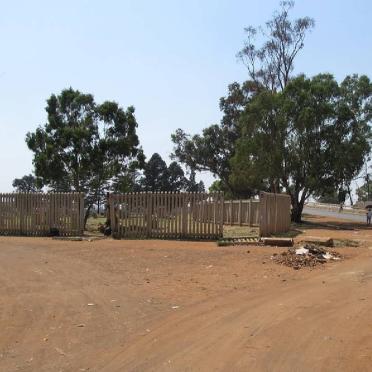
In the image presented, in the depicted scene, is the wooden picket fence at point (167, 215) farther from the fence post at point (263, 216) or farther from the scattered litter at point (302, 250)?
the scattered litter at point (302, 250)

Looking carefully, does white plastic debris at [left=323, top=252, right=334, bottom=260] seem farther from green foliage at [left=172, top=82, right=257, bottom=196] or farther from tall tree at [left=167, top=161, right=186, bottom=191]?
tall tree at [left=167, top=161, right=186, bottom=191]

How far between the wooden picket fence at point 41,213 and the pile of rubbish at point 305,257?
10.1 metres

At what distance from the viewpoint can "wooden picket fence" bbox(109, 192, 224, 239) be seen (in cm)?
2056

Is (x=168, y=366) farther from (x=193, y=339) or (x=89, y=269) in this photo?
(x=89, y=269)

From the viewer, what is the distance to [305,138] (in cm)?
3844

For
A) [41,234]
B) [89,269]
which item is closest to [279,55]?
[41,234]

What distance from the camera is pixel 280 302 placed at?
9.01 metres

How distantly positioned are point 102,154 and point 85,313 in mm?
23406

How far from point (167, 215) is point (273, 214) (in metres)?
4.67

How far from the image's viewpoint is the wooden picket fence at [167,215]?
20.6m

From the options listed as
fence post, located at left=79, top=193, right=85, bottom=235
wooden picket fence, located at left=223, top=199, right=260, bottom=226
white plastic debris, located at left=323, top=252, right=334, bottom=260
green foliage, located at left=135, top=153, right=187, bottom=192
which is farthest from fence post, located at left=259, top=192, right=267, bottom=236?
green foliage, located at left=135, top=153, right=187, bottom=192

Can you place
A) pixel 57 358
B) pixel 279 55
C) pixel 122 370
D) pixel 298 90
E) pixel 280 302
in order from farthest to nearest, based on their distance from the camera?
pixel 279 55, pixel 298 90, pixel 280 302, pixel 57 358, pixel 122 370

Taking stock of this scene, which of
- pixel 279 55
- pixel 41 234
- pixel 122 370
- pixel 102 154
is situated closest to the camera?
pixel 122 370

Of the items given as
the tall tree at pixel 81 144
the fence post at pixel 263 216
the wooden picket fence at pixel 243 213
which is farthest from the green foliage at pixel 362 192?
the fence post at pixel 263 216
